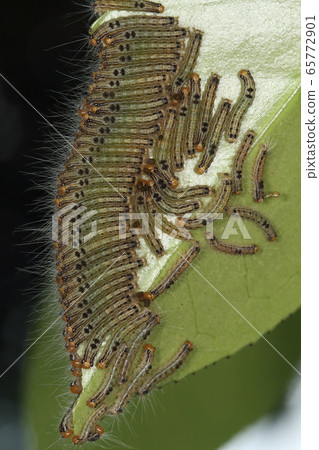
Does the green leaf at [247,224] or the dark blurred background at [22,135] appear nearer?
the green leaf at [247,224]

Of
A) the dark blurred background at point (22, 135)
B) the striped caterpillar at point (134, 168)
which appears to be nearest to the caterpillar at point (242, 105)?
the striped caterpillar at point (134, 168)

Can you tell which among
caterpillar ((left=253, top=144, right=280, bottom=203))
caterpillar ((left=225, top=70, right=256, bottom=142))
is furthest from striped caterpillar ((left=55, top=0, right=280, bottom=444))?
caterpillar ((left=253, top=144, right=280, bottom=203))

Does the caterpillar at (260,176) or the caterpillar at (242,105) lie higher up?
the caterpillar at (242,105)

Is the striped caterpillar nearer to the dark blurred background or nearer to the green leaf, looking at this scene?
the green leaf

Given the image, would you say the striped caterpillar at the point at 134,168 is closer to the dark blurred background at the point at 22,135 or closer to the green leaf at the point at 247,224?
the green leaf at the point at 247,224

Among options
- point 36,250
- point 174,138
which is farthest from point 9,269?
point 174,138

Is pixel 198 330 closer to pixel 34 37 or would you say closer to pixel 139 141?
pixel 139 141

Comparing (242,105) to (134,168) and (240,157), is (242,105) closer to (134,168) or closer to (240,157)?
(240,157)
